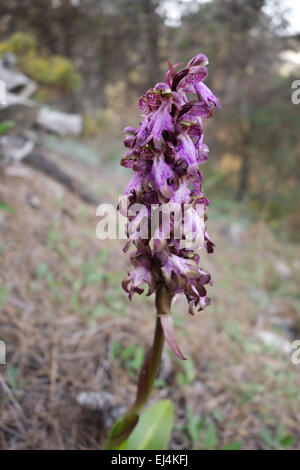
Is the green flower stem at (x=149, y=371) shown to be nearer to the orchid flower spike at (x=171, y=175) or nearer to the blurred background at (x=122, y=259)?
the orchid flower spike at (x=171, y=175)

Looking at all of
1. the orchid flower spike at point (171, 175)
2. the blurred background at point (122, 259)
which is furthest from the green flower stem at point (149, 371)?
Result: the blurred background at point (122, 259)

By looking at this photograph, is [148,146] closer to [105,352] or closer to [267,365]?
[105,352]

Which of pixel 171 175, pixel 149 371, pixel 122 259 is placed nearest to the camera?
pixel 171 175

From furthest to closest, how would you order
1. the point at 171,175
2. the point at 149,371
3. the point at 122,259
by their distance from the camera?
1. the point at 122,259
2. the point at 149,371
3. the point at 171,175

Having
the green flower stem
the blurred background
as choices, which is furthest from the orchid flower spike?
the blurred background

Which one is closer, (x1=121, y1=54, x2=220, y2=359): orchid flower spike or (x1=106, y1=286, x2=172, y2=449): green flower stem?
(x1=121, y1=54, x2=220, y2=359): orchid flower spike

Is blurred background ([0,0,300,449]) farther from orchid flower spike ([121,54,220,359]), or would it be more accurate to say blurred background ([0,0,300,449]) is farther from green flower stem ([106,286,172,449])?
orchid flower spike ([121,54,220,359])

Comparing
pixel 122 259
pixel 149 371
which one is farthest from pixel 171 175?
pixel 122 259

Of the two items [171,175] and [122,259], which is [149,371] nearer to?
[171,175]
